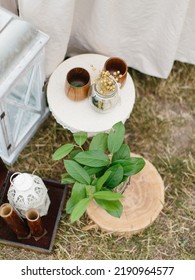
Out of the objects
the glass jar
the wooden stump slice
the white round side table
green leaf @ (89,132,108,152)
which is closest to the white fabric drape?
the white round side table

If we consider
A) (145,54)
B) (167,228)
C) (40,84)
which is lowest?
(167,228)

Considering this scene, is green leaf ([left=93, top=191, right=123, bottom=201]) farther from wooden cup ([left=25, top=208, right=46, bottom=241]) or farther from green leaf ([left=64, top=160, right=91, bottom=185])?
wooden cup ([left=25, top=208, right=46, bottom=241])

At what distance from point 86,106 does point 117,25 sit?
0.32m

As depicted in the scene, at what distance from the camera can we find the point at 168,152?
171 cm

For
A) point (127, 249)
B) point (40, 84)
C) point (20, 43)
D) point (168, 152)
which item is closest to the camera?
point (20, 43)

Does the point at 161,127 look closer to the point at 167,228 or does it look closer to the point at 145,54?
the point at 145,54

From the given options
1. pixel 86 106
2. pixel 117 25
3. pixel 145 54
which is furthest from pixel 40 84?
pixel 145 54

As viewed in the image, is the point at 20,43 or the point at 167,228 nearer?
the point at 20,43

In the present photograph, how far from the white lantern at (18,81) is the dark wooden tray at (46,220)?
0.37 ft

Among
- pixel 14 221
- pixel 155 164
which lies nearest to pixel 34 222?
pixel 14 221

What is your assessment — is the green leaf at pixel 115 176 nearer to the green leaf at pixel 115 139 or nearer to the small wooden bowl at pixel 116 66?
the green leaf at pixel 115 139

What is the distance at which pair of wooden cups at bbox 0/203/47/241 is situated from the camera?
1.28 m

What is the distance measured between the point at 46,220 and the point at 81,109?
1.29 feet

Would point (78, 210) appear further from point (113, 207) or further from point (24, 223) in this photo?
point (24, 223)
